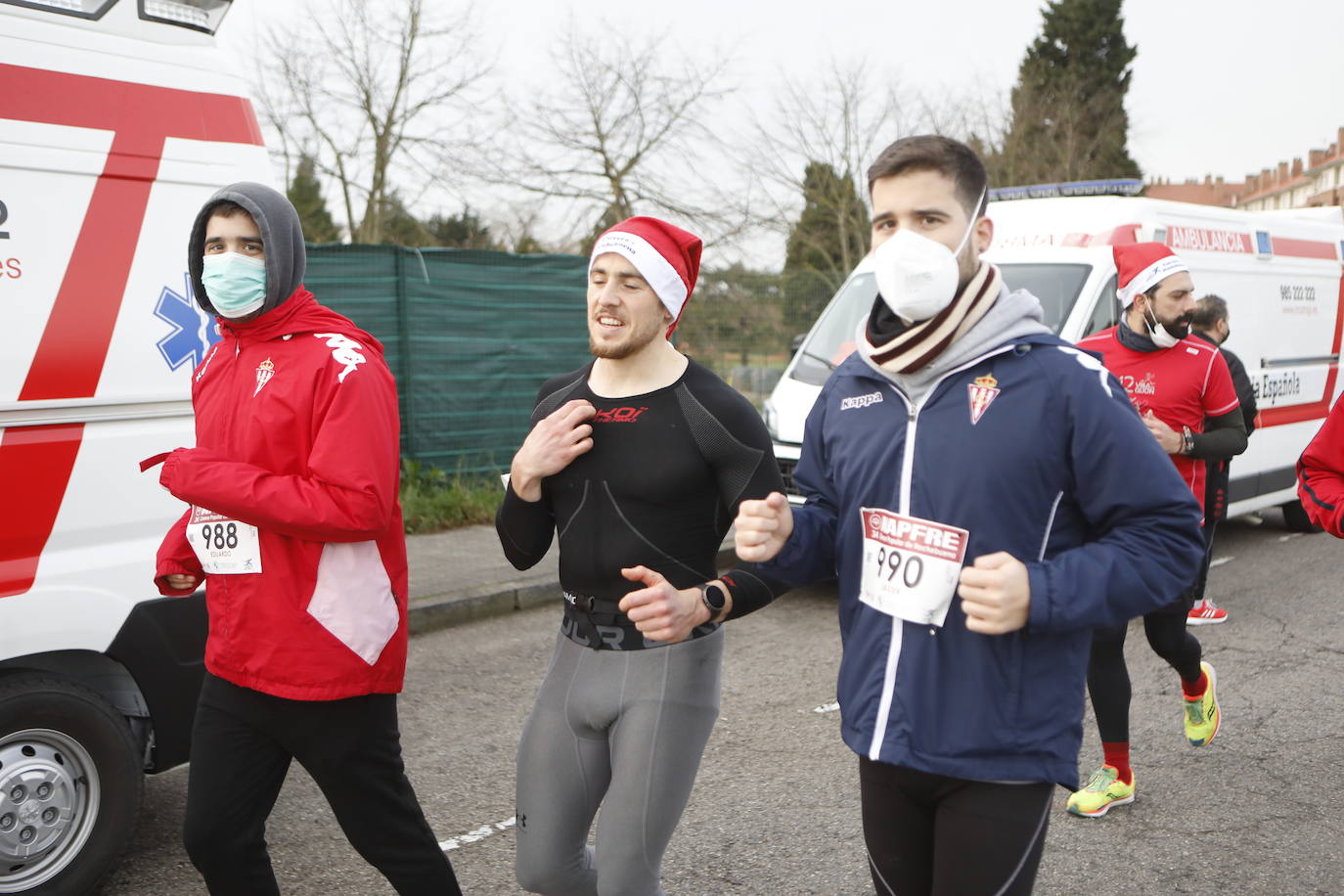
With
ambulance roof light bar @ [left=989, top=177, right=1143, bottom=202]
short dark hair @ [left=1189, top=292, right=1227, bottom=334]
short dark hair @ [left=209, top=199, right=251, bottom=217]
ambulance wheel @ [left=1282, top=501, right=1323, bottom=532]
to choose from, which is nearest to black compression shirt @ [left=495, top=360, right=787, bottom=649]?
short dark hair @ [left=209, top=199, right=251, bottom=217]

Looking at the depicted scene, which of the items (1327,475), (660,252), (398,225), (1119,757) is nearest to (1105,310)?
(1119,757)

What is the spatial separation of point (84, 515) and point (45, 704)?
56 cm

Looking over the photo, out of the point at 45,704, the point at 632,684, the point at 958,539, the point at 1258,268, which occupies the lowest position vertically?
the point at 45,704

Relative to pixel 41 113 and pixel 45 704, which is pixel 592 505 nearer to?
pixel 45 704

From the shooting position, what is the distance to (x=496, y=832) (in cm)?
416

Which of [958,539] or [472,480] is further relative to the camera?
[472,480]

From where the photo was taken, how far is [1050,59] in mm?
38000

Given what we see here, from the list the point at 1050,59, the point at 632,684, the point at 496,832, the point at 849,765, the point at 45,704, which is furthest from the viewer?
the point at 1050,59

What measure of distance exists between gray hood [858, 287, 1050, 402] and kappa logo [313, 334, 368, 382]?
4.12ft

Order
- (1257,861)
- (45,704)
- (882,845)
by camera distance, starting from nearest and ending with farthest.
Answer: (882,845)
(45,704)
(1257,861)

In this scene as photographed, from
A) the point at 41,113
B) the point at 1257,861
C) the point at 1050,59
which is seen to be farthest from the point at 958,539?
the point at 1050,59

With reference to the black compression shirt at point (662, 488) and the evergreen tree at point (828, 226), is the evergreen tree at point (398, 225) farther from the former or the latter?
the black compression shirt at point (662, 488)

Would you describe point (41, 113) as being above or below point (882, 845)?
above

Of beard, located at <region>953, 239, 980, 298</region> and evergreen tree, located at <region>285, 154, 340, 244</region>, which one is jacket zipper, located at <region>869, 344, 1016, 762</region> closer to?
beard, located at <region>953, 239, 980, 298</region>
